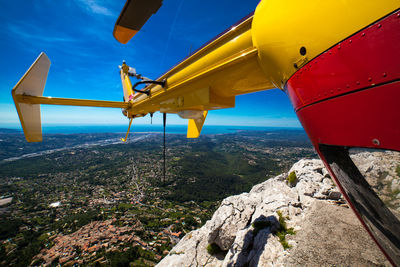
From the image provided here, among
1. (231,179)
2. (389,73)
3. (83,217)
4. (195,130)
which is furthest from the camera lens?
(231,179)

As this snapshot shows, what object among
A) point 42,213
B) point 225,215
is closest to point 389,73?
point 225,215

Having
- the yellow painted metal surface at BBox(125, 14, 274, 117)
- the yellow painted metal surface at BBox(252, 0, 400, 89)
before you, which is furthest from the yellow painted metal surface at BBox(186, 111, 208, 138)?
the yellow painted metal surface at BBox(252, 0, 400, 89)

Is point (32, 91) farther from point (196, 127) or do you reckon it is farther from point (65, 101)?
point (196, 127)

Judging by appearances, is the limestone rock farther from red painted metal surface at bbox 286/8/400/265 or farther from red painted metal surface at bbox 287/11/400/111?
red painted metal surface at bbox 287/11/400/111

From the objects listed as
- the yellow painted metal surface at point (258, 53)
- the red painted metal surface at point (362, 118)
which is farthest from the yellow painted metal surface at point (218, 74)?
the red painted metal surface at point (362, 118)

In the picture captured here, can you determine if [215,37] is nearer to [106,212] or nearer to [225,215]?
[225,215]

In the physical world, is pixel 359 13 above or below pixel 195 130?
above
